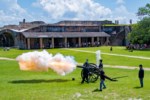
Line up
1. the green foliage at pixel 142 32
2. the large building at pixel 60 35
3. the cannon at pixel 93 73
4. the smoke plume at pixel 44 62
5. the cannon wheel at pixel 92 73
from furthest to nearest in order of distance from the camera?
the large building at pixel 60 35
the green foliage at pixel 142 32
the smoke plume at pixel 44 62
the cannon wheel at pixel 92 73
the cannon at pixel 93 73

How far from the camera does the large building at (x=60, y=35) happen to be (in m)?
84.6

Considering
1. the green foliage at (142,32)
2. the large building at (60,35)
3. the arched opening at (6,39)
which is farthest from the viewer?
the arched opening at (6,39)

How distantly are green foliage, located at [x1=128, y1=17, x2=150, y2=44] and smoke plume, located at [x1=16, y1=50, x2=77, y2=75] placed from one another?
A: 1972 inches

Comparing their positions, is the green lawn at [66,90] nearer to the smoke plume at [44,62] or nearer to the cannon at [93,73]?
the cannon at [93,73]

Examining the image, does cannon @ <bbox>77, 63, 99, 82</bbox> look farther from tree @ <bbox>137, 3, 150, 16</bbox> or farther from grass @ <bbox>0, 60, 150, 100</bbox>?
tree @ <bbox>137, 3, 150, 16</bbox>

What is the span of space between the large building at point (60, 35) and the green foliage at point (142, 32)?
1404 cm

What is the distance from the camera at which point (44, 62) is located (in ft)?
88.7

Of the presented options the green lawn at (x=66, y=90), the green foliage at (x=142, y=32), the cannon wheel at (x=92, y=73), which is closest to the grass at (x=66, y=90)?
the green lawn at (x=66, y=90)

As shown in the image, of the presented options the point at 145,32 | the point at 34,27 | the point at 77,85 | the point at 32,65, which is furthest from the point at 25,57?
the point at 34,27

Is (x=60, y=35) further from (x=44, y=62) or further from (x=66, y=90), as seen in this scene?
(x=66, y=90)

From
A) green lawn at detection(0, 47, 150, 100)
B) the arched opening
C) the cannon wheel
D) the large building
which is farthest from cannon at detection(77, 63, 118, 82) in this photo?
the arched opening

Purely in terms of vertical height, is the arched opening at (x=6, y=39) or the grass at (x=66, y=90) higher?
the arched opening at (x=6, y=39)

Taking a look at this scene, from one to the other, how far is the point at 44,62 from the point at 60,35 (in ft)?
198

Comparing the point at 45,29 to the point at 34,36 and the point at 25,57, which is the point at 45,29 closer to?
the point at 34,36
